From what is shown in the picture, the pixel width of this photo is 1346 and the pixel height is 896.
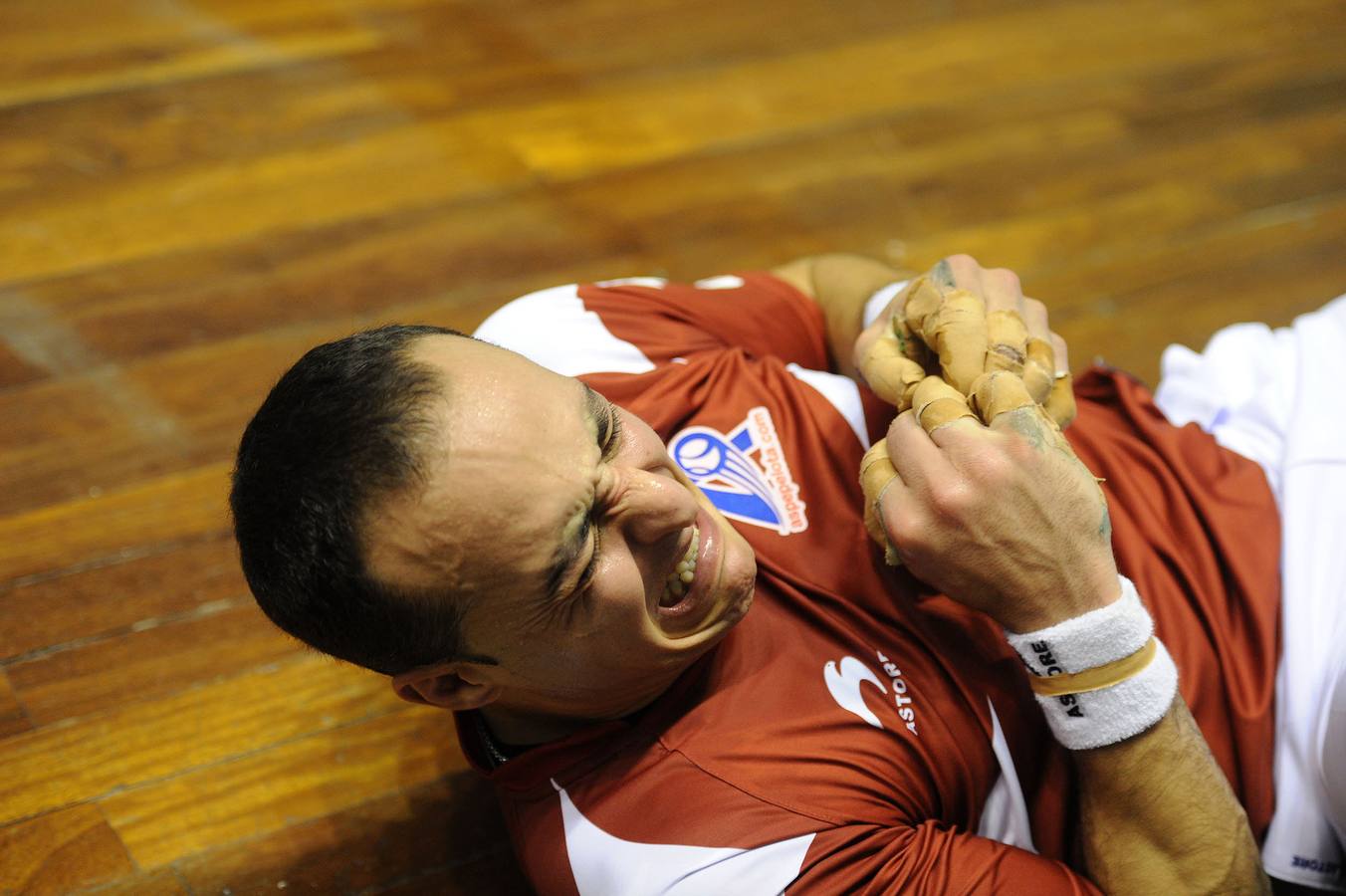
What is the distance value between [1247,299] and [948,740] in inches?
48.6

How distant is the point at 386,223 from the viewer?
2.13m

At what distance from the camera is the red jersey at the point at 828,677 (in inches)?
43.2

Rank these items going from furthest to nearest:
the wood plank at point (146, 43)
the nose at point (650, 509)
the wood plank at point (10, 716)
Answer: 1. the wood plank at point (146, 43)
2. the wood plank at point (10, 716)
3. the nose at point (650, 509)

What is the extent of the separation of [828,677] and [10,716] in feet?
3.28

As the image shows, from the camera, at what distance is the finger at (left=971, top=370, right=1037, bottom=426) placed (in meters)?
1.12

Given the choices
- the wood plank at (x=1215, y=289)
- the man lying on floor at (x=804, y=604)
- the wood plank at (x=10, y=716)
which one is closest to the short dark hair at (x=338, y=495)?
the man lying on floor at (x=804, y=604)

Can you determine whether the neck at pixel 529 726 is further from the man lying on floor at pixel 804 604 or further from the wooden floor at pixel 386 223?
the wooden floor at pixel 386 223

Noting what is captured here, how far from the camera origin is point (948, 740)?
3.94 ft

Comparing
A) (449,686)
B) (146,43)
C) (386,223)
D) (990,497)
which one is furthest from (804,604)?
(146,43)

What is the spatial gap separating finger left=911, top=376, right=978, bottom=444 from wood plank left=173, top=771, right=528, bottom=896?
744 millimetres

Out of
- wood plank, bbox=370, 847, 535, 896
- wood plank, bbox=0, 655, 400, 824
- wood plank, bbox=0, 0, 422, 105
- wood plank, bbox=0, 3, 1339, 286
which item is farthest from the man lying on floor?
wood plank, bbox=0, 0, 422, 105

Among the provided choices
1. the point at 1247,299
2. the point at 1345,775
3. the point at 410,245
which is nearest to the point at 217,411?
the point at 410,245

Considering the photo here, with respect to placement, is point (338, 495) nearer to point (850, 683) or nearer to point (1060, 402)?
point (850, 683)

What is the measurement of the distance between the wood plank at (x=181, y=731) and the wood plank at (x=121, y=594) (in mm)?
126
